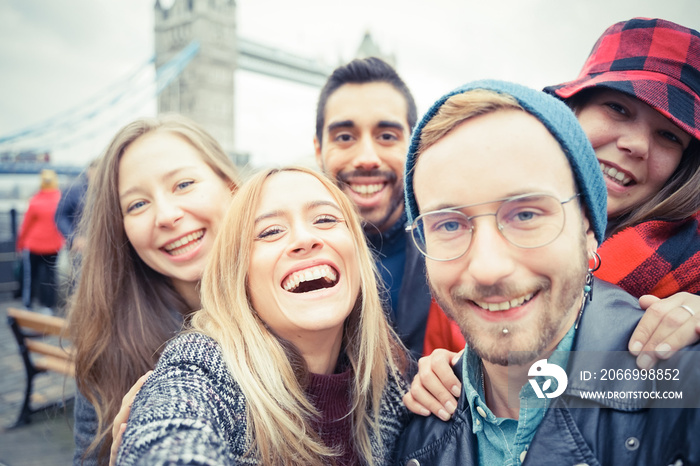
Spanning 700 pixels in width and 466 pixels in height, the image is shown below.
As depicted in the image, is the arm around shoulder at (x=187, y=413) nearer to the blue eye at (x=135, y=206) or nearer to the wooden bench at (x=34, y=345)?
the blue eye at (x=135, y=206)

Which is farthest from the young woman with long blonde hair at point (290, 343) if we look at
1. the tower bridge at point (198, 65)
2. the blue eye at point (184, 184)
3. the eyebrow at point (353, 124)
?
the tower bridge at point (198, 65)

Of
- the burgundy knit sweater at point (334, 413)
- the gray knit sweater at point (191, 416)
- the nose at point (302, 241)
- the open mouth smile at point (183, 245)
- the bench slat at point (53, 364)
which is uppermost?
the nose at point (302, 241)

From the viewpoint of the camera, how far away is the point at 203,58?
1264 inches

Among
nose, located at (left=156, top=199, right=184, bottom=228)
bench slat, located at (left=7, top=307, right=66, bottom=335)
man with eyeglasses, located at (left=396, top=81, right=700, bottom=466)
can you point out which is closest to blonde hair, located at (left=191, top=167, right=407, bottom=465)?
nose, located at (left=156, top=199, right=184, bottom=228)

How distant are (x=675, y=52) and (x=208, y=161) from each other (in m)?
2.04

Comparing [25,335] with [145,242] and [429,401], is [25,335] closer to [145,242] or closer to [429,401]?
[145,242]

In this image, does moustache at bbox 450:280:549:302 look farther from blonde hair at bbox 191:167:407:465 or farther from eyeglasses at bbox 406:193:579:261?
blonde hair at bbox 191:167:407:465

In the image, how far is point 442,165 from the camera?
1.23 meters

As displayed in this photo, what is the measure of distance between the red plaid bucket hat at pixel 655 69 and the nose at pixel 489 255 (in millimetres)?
921

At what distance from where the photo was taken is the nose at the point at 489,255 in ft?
3.72

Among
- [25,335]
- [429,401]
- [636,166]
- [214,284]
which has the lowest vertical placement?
[25,335]

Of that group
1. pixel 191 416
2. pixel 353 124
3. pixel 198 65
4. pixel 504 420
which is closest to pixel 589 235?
pixel 504 420

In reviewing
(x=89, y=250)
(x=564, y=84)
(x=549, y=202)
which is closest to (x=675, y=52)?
(x=564, y=84)

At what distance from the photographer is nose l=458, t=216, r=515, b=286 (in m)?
1.13
